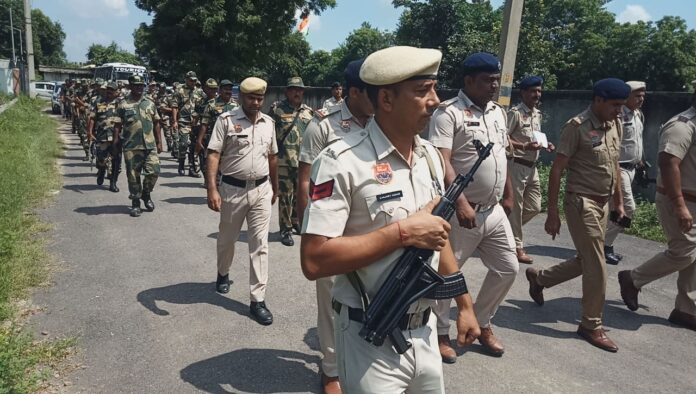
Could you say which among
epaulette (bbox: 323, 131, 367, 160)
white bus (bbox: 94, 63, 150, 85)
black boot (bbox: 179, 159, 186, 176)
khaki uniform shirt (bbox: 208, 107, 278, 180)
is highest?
white bus (bbox: 94, 63, 150, 85)

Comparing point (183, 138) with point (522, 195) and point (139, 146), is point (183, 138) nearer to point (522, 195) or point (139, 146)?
point (139, 146)

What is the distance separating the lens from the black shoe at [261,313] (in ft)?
14.7

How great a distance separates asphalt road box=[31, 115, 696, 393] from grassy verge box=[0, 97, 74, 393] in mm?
202

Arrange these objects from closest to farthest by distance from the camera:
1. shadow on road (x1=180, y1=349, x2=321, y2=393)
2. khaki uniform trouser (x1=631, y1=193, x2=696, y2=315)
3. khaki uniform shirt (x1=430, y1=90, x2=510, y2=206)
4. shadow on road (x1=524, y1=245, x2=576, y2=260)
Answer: shadow on road (x1=180, y1=349, x2=321, y2=393) < khaki uniform shirt (x1=430, y1=90, x2=510, y2=206) < khaki uniform trouser (x1=631, y1=193, x2=696, y2=315) < shadow on road (x1=524, y1=245, x2=576, y2=260)

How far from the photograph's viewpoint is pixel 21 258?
18.4 ft

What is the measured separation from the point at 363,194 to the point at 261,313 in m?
2.84

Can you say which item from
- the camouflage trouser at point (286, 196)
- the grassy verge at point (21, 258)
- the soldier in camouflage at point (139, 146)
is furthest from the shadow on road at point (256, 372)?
the soldier in camouflage at point (139, 146)

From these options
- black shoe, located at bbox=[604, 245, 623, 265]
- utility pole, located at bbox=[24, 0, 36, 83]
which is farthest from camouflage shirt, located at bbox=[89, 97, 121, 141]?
utility pole, located at bbox=[24, 0, 36, 83]

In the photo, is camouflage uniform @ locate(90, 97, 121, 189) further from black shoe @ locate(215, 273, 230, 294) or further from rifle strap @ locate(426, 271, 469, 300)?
rifle strap @ locate(426, 271, 469, 300)

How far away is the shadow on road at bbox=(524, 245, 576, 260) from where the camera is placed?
6902 millimetres

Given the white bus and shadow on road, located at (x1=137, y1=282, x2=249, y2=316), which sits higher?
the white bus

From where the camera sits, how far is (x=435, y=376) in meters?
2.05

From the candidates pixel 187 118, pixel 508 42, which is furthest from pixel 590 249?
pixel 187 118

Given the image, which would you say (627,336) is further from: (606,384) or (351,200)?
(351,200)
